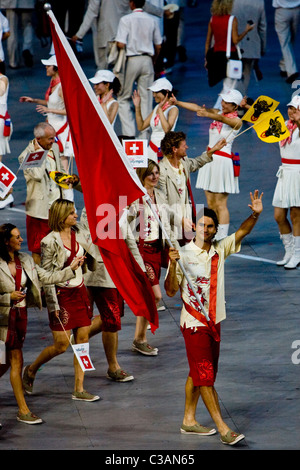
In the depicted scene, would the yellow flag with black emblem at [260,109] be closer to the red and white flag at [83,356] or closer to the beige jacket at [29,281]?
the beige jacket at [29,281]

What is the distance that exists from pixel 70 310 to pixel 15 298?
2.48 feet

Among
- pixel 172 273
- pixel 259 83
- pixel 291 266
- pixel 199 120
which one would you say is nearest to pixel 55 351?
pixel 172 273

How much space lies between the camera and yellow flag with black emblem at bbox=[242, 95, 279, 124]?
36.3 feet

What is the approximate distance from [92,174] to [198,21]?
60.5ft

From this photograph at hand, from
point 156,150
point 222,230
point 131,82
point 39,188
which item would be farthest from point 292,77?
point 39,188

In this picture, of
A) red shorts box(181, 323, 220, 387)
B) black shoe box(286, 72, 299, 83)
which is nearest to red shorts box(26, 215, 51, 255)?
red shorts box(181, 323, 220, 387)

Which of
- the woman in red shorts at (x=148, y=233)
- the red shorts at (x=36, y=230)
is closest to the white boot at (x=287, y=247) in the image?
the woman in red shorts at (x=148, y=233)

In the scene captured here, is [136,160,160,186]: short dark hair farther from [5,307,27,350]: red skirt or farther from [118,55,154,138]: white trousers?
[118,55,154,138]: white trousers

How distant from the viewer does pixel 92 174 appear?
30.4 feet

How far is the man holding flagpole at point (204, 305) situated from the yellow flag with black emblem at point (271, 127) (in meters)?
2.03

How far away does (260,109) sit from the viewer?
1112 centimetres

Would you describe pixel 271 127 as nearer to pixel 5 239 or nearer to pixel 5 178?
pixel 5 178

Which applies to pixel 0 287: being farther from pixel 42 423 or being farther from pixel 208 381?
pixel 208 381

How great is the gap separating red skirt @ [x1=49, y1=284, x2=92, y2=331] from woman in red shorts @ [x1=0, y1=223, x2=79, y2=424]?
14.4 inches
